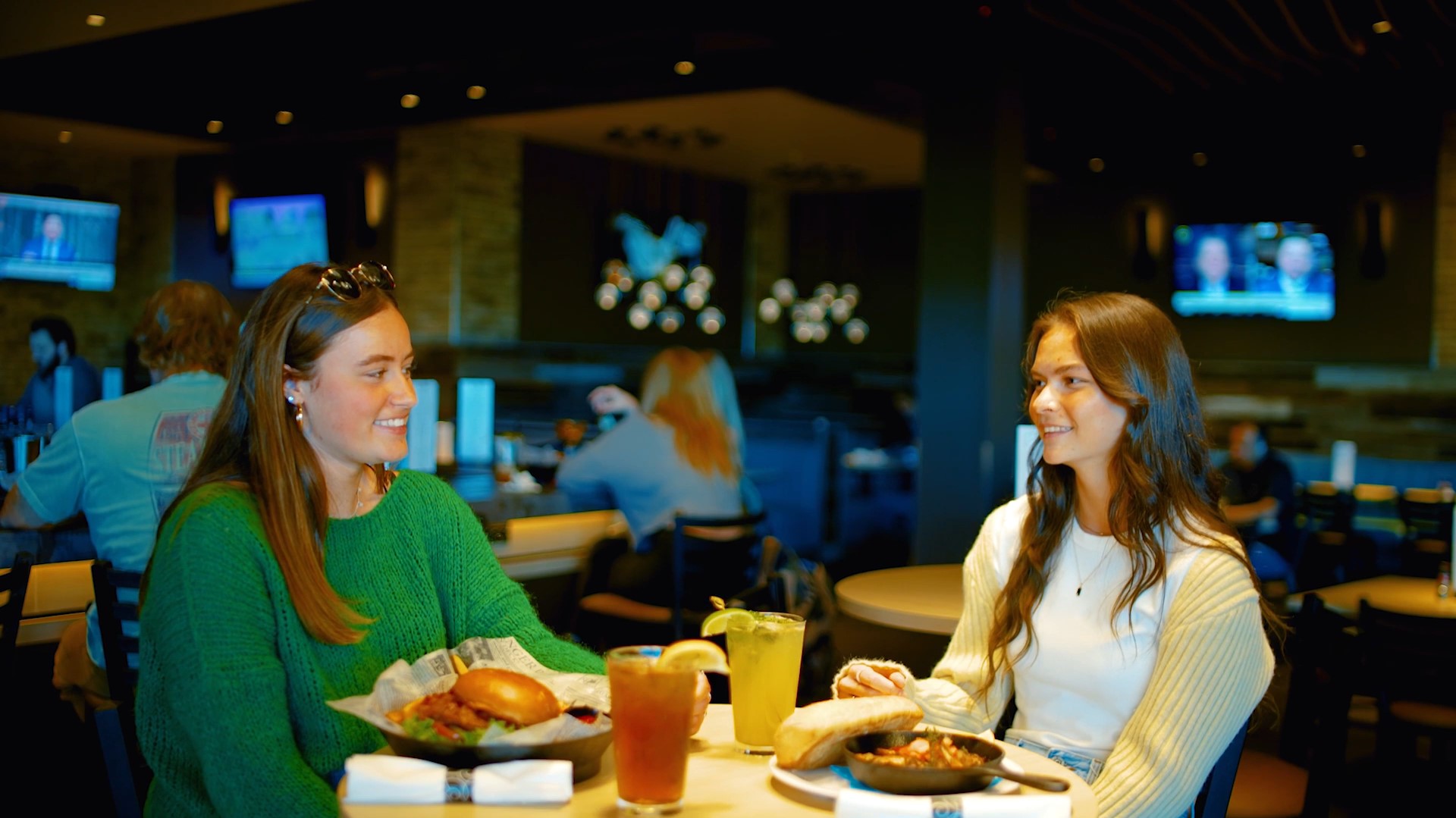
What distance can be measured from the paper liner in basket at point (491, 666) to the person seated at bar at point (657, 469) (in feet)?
9.18

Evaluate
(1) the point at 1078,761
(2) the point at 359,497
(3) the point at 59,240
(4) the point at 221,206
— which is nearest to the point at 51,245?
(3) the point at 59,240

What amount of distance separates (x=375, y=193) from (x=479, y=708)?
9.75 m

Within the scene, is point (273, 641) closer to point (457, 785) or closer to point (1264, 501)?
point (457, 785)

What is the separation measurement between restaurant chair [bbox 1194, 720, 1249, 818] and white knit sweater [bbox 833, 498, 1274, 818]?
87 mm

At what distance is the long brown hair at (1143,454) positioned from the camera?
6.17 feet

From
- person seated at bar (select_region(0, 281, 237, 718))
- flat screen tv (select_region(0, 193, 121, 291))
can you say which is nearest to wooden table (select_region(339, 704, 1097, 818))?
person seated at bar (select_region(0, 281, 237, 718))

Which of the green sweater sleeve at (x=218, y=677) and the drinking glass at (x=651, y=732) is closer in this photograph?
the drinking glass at (x=651, y=732)

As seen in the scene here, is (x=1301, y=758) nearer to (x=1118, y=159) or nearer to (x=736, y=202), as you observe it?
(x=1118, y=159)

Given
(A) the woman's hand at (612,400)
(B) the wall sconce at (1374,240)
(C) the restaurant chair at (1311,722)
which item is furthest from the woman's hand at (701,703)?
(B) the wall sconce at (1374,240)

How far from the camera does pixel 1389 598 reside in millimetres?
3979

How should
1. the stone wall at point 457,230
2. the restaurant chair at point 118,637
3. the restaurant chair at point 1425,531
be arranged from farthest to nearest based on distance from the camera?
the stone wall at point 457,230
the restaurant chair at point 1425,531
the restaurant chair at point 118,637

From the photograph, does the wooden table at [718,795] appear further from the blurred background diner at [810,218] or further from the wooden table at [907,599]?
the blurred background diner at [810,218]

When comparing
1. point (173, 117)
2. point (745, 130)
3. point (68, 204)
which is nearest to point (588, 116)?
point (745, 130)

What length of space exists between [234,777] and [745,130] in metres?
9.67
